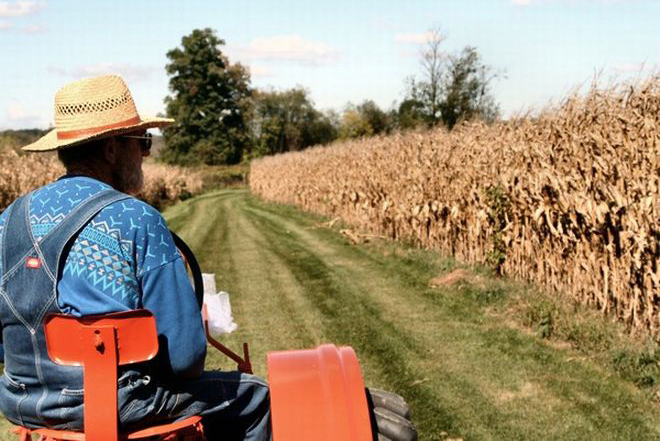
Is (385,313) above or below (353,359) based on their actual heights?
below

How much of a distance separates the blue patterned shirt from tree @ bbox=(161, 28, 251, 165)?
71.5 metres

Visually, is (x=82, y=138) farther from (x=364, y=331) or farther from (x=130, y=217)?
(x=364, y=331)

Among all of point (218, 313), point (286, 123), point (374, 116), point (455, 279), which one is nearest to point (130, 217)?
point (218, 313)

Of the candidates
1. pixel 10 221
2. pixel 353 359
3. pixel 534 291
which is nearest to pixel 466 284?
pixel 534 291

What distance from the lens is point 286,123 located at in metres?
75.8

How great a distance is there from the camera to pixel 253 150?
247 feet

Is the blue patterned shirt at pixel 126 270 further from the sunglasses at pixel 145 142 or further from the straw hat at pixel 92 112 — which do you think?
the sunglasses at pixel 145 142

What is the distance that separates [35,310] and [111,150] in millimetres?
639

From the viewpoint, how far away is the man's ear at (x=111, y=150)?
268 centimetres

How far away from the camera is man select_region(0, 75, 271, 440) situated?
2.36m

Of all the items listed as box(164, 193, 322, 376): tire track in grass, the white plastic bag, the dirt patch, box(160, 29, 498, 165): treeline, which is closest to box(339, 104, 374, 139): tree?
box(160, 29, 498, 165): treeline

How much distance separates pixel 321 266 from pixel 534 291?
4597mm

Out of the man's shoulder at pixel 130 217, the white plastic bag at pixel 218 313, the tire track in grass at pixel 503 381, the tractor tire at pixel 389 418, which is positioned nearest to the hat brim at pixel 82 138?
the man's shoulder at pixel 130 217

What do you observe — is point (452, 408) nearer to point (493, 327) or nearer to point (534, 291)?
point (493, 327)
